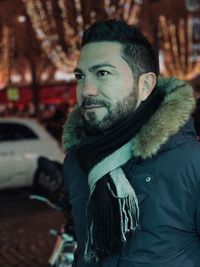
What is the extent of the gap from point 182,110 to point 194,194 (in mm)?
282

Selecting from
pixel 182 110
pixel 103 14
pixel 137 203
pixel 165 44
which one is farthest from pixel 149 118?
pixel 165 44

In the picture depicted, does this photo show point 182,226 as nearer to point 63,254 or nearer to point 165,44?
point 63,254

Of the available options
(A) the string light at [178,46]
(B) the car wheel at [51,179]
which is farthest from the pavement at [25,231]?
(A) the string light at [178,46]

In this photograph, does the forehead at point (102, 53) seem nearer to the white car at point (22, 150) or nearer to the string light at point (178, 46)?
the white car at point (22, 150)

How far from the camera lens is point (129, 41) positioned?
199 centimetres

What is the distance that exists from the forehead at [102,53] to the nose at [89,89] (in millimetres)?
69

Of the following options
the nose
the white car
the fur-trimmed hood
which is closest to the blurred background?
the white car

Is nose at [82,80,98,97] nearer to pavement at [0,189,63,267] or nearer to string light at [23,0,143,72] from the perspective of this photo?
pavement at [0,189,63,267]

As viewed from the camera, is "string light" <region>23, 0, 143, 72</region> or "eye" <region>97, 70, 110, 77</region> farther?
"string light" <region>23, 0, 143, 72</region>

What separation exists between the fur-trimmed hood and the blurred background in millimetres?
453

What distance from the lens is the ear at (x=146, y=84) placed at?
2.00m

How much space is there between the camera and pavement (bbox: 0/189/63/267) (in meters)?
6.52

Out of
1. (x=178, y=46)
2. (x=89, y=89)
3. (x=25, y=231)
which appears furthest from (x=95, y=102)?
(x=178, y=46)

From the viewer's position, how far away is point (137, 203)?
75.2 inches
